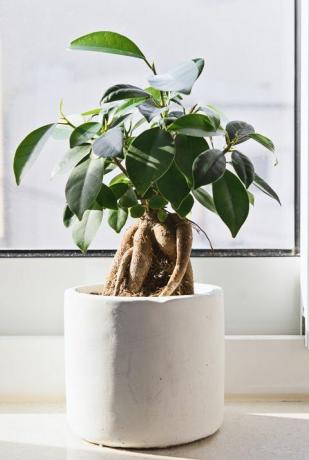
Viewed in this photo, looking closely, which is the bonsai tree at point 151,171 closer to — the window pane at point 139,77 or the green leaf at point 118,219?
the green leaf at point 118,219

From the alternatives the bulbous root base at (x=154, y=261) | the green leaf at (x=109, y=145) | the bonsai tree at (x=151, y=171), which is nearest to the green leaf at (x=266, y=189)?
the bonsai tree at (x=151, y=171)

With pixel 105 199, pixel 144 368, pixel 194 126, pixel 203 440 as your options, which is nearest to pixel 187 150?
pixel 194 126

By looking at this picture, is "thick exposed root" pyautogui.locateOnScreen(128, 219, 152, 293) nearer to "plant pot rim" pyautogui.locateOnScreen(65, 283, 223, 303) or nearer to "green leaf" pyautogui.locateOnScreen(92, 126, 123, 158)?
A: "plant pot rim" pyautogui.locateOnScreen(65, 283, 223, 303)

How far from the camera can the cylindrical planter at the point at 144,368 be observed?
76 cm

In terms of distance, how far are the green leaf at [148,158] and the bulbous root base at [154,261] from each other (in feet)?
0.50

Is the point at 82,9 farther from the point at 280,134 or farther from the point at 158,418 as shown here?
the point at 158,418

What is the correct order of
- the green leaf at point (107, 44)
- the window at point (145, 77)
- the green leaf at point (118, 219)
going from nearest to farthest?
the green leaf at point (107, 44), the green leaf at point (118, 219), the window at point (145, 77)

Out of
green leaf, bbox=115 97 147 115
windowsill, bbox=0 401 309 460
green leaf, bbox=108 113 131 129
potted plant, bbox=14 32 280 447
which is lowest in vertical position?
windowsill, bbox=0 401 309 460

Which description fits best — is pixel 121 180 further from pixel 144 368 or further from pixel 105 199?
pixel 144 368

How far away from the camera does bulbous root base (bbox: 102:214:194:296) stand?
2.74ft

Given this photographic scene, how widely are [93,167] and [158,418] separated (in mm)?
299

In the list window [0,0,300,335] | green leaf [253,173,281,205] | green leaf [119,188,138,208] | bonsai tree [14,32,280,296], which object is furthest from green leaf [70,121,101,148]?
window [0,0,300,335]

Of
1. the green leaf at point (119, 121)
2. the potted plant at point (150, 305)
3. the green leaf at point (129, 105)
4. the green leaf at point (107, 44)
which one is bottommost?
the potted plant at point (150, 305)

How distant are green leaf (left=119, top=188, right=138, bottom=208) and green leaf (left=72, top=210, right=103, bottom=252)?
5 centimetres
